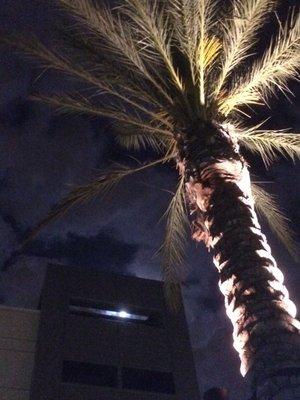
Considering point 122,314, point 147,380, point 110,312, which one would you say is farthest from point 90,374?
point 122,314

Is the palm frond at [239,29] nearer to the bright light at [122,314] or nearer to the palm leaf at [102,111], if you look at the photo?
the palm leaf at [102,111]

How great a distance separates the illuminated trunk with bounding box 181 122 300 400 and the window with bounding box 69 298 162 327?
16162mm

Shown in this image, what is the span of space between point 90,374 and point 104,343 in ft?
5.07

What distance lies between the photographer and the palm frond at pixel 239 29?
7953 mm

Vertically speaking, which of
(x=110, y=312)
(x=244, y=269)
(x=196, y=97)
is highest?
(x=110, y=312)

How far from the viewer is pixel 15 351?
17891mm

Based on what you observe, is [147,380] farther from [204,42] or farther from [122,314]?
[204,42]

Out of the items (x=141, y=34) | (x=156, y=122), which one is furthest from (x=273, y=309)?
(x=141, y=34)

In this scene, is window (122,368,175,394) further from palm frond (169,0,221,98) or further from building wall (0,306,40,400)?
palm frond (169,0,221,98)

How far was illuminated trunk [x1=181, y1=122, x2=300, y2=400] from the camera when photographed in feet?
13.0

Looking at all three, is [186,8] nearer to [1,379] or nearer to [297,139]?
[297,139]

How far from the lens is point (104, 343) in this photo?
19391mm

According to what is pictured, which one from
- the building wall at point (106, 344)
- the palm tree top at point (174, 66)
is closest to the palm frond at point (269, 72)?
the palm tree top at point (174, 66)

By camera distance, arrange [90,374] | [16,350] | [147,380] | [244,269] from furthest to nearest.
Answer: [147,380], [90,374], [16,350], [244,269]
